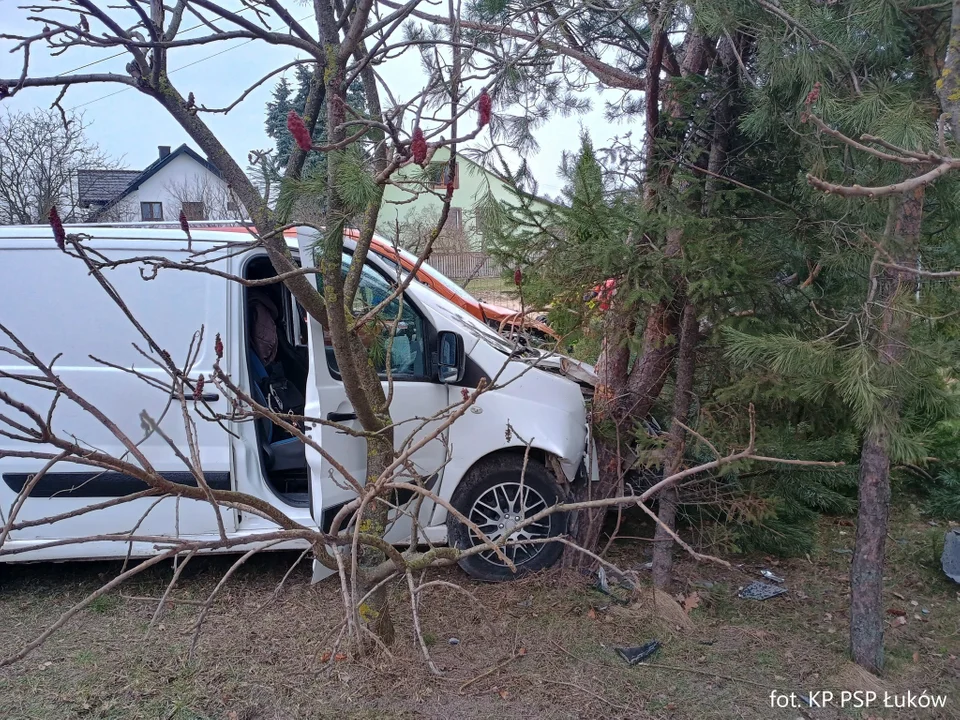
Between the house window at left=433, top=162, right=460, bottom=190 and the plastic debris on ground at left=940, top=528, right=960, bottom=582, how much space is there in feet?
12.0

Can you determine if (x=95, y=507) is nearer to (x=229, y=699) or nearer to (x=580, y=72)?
(x=229, y=699)

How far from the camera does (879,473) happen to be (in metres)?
3.09

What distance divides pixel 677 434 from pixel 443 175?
2.03 meters

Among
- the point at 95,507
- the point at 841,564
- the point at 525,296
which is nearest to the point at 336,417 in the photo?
the point at 525,296

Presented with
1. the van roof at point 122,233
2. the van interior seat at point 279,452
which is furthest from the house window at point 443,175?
the van interior seat at point 279,452

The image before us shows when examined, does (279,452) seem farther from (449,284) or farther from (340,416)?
(449,284)

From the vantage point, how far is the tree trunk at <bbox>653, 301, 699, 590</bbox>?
3.75 meters

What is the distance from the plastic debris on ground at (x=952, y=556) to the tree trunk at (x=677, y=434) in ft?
5.57

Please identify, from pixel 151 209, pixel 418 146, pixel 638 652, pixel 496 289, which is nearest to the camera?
pixel 418 146

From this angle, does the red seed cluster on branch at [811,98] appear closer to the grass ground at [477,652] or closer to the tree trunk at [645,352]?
the tree trunk at [645,352]

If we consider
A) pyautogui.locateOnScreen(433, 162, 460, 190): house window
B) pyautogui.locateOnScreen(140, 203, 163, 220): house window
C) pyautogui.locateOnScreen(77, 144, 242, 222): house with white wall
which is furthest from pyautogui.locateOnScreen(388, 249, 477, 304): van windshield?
pyautogui.locateOnScreen(140, 203, 163, 220): house window

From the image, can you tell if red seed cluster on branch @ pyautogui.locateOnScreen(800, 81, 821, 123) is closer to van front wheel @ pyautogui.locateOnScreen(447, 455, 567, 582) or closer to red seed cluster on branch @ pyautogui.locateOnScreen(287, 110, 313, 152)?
red seed cluster on branch @ pyautogui.locateOnScreen(287, 110, 313, 152)

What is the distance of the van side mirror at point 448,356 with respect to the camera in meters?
4.07

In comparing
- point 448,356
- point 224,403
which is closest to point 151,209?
point 224,403
